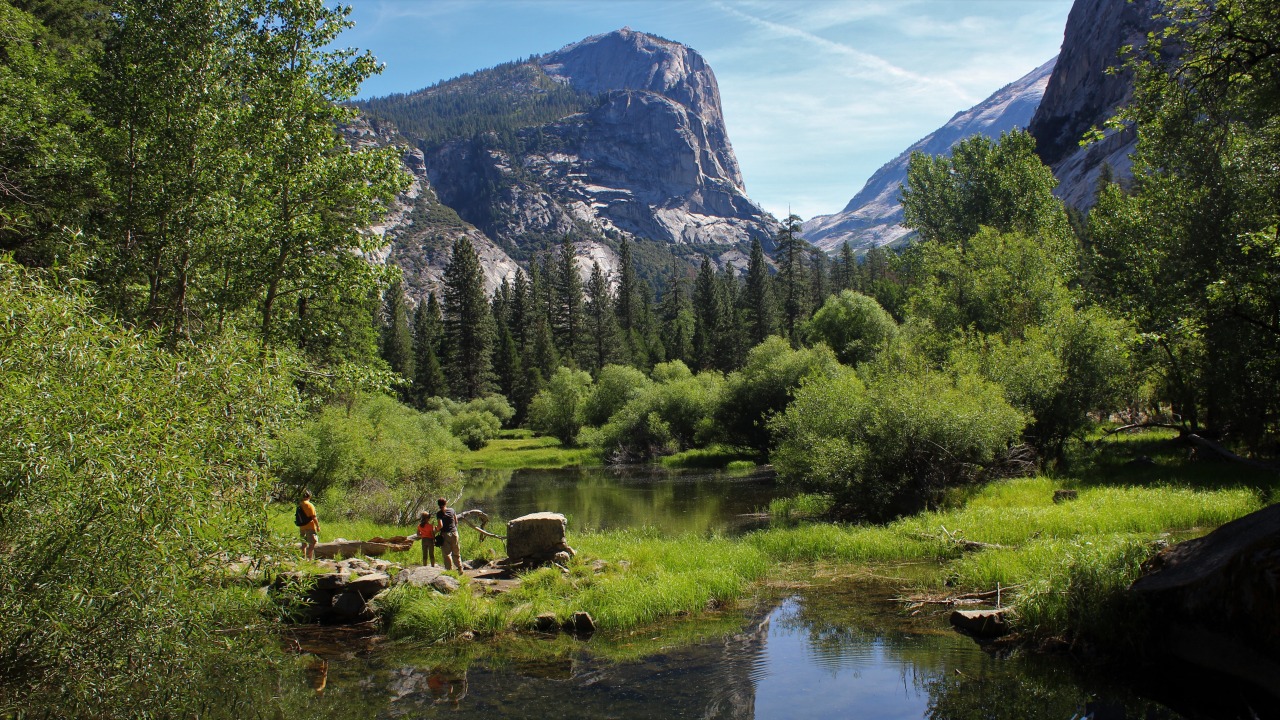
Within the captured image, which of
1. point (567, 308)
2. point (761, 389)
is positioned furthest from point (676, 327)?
point (761, 389)

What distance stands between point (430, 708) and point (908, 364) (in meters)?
24.3

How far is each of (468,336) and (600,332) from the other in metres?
18.2

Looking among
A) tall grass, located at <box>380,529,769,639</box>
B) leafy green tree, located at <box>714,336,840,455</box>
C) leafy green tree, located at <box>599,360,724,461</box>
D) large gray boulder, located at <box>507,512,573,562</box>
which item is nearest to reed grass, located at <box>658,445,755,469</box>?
leafy green tree, located at <box>714,336,840,455</box>

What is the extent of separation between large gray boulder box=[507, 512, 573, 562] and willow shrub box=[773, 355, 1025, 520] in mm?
10244

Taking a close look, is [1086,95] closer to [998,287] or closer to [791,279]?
[791,279]

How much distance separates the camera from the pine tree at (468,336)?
86312mm

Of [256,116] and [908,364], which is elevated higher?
[256,116]

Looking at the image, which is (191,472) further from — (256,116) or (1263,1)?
(1263,1)

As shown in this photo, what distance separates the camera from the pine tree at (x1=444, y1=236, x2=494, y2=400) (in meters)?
86.3

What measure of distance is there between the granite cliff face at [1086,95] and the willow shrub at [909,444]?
10031 cm

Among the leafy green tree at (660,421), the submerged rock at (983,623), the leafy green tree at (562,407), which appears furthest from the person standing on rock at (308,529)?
the leafy green tree at (562,407)

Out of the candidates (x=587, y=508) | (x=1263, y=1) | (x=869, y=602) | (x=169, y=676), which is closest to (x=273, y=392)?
(x=169, y=676)

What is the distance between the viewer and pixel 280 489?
1091 inches

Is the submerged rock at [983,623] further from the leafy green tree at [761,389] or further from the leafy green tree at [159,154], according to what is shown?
the leafy green tree at [761,389]
